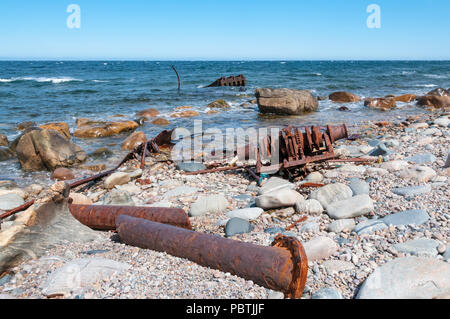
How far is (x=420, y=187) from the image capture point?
13.4 feet

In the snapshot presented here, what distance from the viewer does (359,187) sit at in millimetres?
4391

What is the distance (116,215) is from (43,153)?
4.43 metres

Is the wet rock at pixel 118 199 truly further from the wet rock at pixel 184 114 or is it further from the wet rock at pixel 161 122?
the wet rock at pixel 184 114

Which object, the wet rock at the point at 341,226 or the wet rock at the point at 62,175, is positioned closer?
the wet rock at the point at 341,226

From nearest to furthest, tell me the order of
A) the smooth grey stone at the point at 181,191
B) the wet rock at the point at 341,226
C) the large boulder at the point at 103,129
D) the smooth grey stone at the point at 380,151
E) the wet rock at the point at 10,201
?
the wet rock at the point at 341,226
the wet rock at the point at 10,201
the smooth grey stone at the point at 181,191
the smooth grey stone at the point at 380,151
the large boulder at the point at 103,129

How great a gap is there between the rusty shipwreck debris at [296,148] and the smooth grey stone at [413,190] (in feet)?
4.14

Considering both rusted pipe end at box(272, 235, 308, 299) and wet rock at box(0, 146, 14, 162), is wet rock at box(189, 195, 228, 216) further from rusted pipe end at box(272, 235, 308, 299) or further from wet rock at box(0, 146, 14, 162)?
wet rock at box(0, 146, 14, 162)

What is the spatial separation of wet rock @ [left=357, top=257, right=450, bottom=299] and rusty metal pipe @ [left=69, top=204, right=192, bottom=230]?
1920 mm

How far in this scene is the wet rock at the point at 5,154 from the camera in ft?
25.7

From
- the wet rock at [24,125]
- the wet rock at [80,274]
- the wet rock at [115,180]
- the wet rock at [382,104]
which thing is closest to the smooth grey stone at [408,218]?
the wet rock at [80,274]

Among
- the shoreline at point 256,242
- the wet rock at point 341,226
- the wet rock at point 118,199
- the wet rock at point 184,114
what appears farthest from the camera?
the wet rock at point 184,114

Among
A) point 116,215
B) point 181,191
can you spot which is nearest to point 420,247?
point 116,215

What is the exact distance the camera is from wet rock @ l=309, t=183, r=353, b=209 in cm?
418

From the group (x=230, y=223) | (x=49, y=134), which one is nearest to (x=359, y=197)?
(x=230, y=223)
